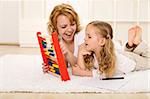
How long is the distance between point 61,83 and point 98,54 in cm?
A: 21

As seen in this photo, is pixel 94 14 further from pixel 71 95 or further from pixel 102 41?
pixel 71 95

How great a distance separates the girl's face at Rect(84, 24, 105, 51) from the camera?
1382 mm

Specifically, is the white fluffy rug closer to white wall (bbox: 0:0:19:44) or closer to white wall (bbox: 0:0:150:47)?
white wall (bbox: 0:0:150:47)

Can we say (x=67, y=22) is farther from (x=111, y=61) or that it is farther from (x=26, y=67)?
(x=26, y=67)

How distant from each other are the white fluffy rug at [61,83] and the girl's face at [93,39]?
0.14 meters

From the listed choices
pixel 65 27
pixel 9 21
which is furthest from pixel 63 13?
pixel 9 21

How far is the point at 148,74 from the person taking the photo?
1.53 meters

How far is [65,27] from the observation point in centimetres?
145

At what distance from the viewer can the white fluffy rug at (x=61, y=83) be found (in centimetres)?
125

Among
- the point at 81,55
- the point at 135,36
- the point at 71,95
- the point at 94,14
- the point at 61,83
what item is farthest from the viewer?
the point at 94,14

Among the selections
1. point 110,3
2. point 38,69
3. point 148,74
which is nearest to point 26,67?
point 38,69

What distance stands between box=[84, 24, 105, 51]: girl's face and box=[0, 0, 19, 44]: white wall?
6.25ft

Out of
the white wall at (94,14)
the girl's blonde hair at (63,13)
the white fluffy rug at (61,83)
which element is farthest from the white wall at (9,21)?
the girl's blonde hair at (63,13)

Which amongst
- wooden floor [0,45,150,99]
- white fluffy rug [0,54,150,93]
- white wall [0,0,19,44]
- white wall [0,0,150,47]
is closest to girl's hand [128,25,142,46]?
white fluffy rug [0,54,150,93]
